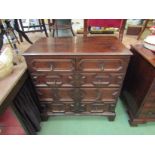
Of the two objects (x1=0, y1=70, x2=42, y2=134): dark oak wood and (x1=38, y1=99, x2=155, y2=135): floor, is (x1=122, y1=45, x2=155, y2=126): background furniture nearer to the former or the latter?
(x1=38, y1=99, x2=155, y2=135): floor

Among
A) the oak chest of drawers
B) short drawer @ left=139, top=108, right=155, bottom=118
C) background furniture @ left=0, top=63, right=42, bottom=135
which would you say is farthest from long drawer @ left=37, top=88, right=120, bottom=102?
short drawer @ left=139, top=108, right=155, bottom=118

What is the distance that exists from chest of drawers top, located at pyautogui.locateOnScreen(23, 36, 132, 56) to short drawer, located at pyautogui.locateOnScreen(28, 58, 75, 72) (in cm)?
7

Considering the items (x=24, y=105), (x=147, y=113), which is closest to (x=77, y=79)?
(x=24, y=105)

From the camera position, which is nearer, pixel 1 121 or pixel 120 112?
pixel 1 121

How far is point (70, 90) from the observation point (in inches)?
46.2

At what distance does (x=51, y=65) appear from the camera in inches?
39.3

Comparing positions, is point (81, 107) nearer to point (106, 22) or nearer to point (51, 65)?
point (51, 65)

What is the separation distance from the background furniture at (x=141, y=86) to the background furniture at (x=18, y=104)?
1.07 m

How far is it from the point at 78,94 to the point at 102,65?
1.29 ft

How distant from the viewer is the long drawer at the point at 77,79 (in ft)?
3.47

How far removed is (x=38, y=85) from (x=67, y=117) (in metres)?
0.61

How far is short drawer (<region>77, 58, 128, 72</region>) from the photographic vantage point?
3.16 feet
